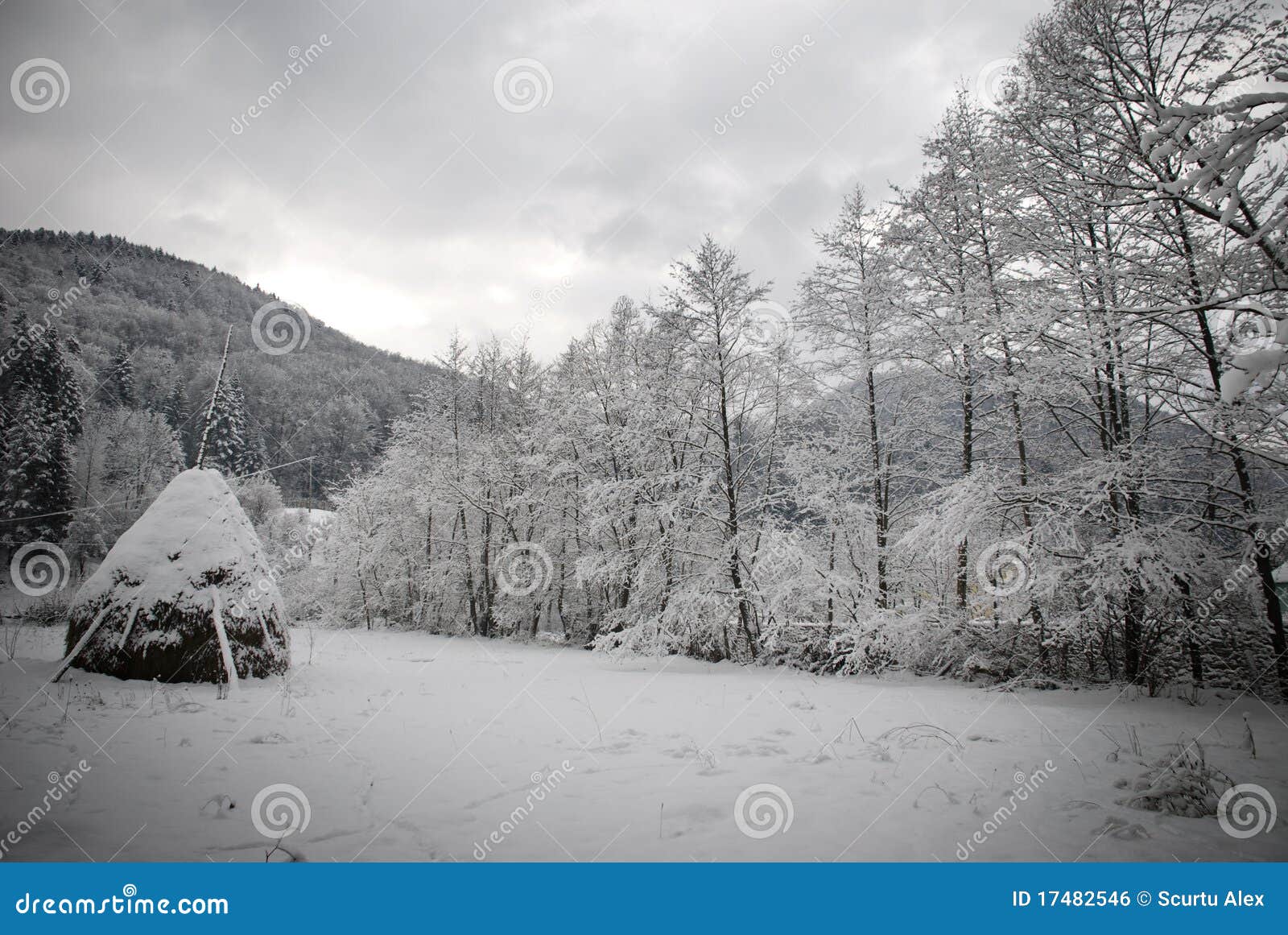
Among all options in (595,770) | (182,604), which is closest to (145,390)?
(182,604)

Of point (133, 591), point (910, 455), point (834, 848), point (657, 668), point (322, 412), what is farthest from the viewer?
point (322, 412)

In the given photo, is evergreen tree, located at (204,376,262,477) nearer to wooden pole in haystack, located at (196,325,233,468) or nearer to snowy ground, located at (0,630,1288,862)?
wooden pole in haystack, located at (196,325,233,468)

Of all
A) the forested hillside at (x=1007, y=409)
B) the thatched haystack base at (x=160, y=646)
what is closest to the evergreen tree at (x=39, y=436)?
the thatched haystack base at (x=160, y=646)

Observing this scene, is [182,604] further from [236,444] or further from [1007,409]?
[236,444]

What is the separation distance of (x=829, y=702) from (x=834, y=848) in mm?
4261

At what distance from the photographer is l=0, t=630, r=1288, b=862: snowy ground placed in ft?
9.27

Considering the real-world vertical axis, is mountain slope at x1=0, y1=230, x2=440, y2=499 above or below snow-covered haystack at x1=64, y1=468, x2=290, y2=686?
above

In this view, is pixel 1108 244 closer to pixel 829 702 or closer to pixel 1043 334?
pixel 1043 334

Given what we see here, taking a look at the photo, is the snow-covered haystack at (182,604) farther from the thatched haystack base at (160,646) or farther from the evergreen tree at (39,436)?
the evergreen tree at (39,436)

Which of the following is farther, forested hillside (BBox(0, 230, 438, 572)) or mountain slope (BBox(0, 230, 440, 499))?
mountain slope (BBox(0, 230, 440, 499))

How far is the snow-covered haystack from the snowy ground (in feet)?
1.22

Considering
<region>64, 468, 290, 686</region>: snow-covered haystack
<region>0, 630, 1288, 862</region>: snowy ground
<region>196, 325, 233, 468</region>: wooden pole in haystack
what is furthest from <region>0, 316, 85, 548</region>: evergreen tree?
<region>0, 630, 1288, 862</region>: snowy ground

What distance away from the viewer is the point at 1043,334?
261 inches

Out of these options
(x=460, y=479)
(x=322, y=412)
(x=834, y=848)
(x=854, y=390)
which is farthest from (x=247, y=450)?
(x=834, y=848)
